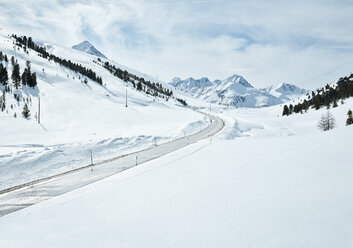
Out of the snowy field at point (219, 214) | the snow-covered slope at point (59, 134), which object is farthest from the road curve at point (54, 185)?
the snowy field at point (219, 214)

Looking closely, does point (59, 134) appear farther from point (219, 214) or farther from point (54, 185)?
point (219, 214)

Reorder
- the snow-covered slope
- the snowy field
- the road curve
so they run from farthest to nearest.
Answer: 1. the snow-covered slope
2. the road curve
3. the snowy field

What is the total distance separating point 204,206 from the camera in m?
7.38

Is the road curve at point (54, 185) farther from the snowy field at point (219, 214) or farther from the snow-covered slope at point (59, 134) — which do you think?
the snowy field at point (219, 214)

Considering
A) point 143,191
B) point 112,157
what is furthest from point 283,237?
point 112,157

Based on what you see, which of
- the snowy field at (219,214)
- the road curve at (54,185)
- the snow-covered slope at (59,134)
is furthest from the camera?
the snow-covered slope at (59,134)

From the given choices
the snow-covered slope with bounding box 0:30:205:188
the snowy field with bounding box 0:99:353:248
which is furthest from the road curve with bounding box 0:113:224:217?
the snowy field with bounding box 0:99:353:248

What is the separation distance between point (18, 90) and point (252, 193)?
70.5 meters

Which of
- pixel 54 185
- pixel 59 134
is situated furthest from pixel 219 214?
pixel 59 134

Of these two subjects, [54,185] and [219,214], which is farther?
[54,185]

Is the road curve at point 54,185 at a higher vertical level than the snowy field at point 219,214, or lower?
lower

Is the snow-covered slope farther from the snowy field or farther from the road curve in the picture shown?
the snowy field

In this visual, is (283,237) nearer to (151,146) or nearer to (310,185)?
(310,185)

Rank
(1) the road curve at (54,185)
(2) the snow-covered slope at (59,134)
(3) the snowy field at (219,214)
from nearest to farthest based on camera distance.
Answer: (3) the snowy field at (219,214) < (1) the road curve at (54,185) < (2) the snow-covered slope at (59,134)
